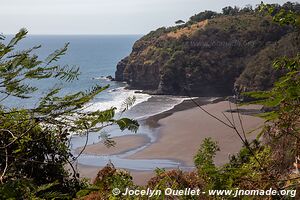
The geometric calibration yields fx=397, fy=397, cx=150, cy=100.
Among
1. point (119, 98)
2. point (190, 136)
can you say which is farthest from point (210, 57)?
point (190, 136)

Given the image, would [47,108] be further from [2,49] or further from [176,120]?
[176,120]

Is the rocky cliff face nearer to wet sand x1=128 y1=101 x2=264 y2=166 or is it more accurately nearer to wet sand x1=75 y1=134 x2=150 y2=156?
wet sand x1=128 y1=101 x2=264 y2=166

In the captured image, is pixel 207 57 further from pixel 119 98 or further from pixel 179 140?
pixel 179 140

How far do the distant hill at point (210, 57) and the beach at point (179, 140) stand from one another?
1169 centimetres

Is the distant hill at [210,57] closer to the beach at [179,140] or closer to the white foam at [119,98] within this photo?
the white foam at [119,98]

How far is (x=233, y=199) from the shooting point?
12.8 feet

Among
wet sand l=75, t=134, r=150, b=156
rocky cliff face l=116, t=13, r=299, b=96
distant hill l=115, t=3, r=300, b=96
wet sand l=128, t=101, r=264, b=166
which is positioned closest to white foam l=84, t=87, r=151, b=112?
rocky cliff face l=116, t=13, r=299, b=96

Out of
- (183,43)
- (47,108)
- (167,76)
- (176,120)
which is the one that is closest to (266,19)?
(183,43)

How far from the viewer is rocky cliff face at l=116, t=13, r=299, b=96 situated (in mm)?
57906

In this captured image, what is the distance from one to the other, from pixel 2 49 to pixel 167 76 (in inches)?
2203

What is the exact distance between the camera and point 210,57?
60375mm

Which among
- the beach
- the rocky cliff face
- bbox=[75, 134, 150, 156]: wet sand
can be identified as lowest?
bbox=[75, 134, 150, 156]: wet sand

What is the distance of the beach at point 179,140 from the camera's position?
27109mm

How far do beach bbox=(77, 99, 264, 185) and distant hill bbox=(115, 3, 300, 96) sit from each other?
11.7m
